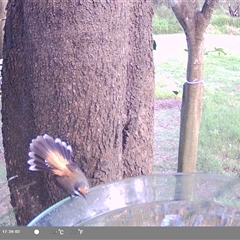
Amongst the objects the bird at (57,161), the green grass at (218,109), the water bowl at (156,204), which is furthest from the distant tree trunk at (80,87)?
the green grass at (218,109)

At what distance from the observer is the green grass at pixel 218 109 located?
2.29 m

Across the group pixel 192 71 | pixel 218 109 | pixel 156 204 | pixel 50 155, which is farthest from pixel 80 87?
pixel 218 109

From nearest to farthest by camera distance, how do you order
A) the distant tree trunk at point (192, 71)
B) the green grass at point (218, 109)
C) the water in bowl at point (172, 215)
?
the water in bowl at point (172, 215), the distant tree trunk at point (192, 71), the green grass at point (218, 109)

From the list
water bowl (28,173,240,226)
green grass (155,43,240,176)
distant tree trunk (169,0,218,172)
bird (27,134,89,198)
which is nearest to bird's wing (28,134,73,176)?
bird (27,134,89,198)

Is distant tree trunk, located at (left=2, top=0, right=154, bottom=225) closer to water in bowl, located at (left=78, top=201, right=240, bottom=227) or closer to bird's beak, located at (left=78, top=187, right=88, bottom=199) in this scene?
bird's beak, located at (left=78, top=187, right=88, bottom=199)

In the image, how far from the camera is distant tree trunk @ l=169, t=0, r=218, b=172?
1488 mm

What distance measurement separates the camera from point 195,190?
983 millimetres

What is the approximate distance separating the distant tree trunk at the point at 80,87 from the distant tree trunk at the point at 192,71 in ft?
0.82

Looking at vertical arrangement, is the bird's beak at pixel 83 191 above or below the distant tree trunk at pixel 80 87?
below

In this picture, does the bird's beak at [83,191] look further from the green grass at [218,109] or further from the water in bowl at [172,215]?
the green grass at [218,109]

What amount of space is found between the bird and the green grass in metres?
1.15

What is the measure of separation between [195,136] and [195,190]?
26.3 inches

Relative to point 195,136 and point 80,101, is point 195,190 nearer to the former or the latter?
point 80,101

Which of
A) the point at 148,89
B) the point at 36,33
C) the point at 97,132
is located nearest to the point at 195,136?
the point at 148,89
